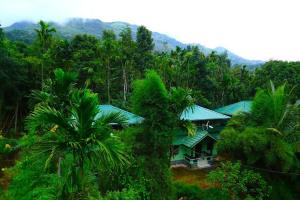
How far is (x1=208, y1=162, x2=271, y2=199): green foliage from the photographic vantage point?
11570 millimetres

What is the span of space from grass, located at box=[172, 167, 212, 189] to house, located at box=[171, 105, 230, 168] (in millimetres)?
769

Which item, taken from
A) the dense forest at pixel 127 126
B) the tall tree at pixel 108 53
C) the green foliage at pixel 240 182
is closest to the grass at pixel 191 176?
the dense forest at pixel 127 126

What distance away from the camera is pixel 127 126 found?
5996mm

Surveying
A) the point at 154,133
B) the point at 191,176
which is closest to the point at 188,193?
the point at 191,176

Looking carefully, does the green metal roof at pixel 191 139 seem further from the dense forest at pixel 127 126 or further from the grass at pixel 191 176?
the dense forest at pixel 127 126

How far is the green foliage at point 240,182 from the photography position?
11570 mm

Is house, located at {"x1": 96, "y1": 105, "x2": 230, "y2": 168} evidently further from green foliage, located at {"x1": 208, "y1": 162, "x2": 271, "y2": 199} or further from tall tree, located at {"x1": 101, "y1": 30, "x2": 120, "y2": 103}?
green foliage, located at {"x1": 208, "y1": 162, "x2": 271, "y2": 199}

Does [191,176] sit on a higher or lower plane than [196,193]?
lower

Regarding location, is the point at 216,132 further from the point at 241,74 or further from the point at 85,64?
the point at 241,74

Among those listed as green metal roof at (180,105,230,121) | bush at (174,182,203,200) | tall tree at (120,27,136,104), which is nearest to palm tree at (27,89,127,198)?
bush at (174,182,203,200)

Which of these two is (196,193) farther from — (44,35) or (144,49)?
(144,49)

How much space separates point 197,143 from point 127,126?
15.5 metres

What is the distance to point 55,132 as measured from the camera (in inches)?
210

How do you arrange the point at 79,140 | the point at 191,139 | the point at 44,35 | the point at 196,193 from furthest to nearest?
the point at 44,35 < the point at 191,139 < the point at 196,193 < the point at 79,140
